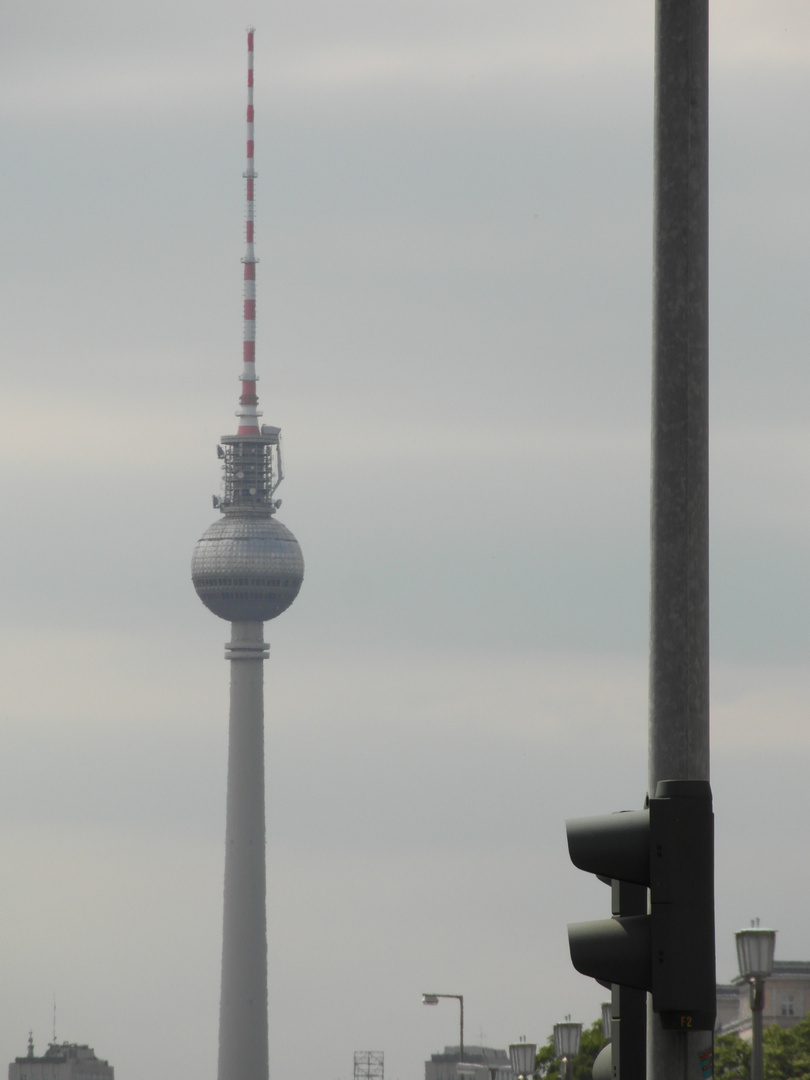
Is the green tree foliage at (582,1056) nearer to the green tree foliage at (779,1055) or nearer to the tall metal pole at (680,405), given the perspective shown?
the green tree foliage at (779,1055)

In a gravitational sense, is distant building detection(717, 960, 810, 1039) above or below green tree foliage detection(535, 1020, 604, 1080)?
above

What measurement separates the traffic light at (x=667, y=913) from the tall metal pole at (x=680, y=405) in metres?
0.37

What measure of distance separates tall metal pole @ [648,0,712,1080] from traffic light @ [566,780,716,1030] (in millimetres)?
368

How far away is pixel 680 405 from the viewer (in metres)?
10.8

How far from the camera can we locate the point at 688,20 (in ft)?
35.7

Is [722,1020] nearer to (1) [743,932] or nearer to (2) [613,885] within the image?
(1) [743,932]

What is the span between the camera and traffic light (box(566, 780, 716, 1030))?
1005 centimetres

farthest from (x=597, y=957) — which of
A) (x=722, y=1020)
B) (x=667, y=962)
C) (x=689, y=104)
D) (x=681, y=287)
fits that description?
(x=722, y=1020)

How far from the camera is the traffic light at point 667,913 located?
10047mm

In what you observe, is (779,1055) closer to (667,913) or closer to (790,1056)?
(790,1056)

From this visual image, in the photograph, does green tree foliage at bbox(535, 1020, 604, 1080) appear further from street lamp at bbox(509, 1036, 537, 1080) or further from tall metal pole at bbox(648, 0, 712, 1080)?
tall metal pole at bbox(648, 0, 712, 1080)

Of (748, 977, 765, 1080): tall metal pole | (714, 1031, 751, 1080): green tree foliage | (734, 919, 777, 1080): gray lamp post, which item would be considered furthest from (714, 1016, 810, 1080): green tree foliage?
(734, 919, 777, 1080): gray lamp post

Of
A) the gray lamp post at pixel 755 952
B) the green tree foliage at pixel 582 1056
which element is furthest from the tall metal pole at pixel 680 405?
the green tree foliage at pixel 582 1056

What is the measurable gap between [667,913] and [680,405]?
7.77 feet
